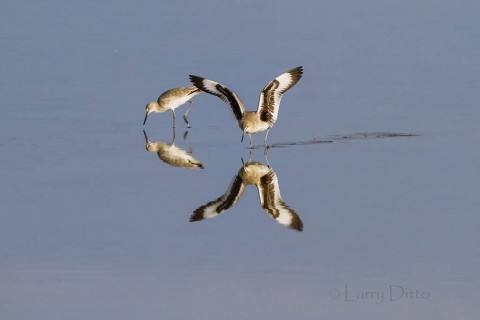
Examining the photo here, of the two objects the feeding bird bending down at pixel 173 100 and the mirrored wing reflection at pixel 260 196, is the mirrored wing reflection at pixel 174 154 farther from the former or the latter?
the feeding bird bending down at pixel 173 100

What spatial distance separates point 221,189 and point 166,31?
9442 millimetres

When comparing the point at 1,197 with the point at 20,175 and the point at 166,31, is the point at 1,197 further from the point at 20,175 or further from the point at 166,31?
the point at 166,31

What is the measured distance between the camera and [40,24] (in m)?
22.0

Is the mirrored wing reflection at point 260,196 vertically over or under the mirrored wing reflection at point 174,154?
under

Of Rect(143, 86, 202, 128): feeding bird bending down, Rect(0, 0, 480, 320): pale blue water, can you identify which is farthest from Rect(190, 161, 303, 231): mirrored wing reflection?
Rect(143, 86, 202, 128): feeding bird bending down

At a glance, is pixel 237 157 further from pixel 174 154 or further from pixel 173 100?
pixel 173 100

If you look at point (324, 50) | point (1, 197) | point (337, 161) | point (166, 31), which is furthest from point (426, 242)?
point (166, 31)
